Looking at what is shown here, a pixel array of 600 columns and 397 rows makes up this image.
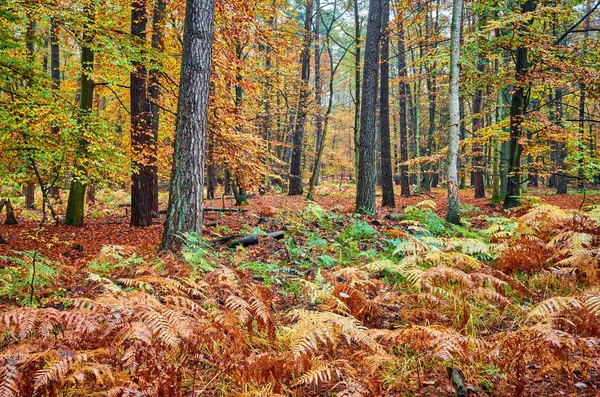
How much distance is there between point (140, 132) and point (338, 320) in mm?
8508

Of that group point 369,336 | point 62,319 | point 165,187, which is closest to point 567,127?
point 369,336

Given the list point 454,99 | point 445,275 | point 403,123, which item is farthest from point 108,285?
point 403,123

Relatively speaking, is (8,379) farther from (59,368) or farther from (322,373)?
(322,373)

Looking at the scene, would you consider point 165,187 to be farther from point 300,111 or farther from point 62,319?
point 62,319

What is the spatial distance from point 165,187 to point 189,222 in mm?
27615

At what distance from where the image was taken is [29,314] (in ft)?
7.54

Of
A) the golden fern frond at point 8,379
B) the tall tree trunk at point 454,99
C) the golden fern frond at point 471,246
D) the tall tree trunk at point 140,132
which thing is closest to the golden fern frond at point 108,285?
the golden fern frond at point 8,379

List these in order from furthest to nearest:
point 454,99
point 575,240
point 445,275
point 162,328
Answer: point 454,99
point 575,240
point 445,275
point 162,328

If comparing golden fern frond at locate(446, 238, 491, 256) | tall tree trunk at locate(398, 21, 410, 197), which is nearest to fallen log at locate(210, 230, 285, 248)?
golden fern frond at locate(446, 238, 491, 256)

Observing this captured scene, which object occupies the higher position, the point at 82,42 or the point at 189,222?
the point at 82,42

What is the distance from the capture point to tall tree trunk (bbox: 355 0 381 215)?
10484mm

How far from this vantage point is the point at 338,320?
2836 mm

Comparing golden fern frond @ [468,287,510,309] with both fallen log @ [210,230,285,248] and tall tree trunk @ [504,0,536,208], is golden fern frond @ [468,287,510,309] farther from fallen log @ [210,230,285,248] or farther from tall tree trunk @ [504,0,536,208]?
tall tree trunk @ [504,0,536,208]

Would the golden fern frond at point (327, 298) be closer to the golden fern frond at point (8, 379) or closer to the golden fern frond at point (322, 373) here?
the golden fern frond at point (322, 373)
